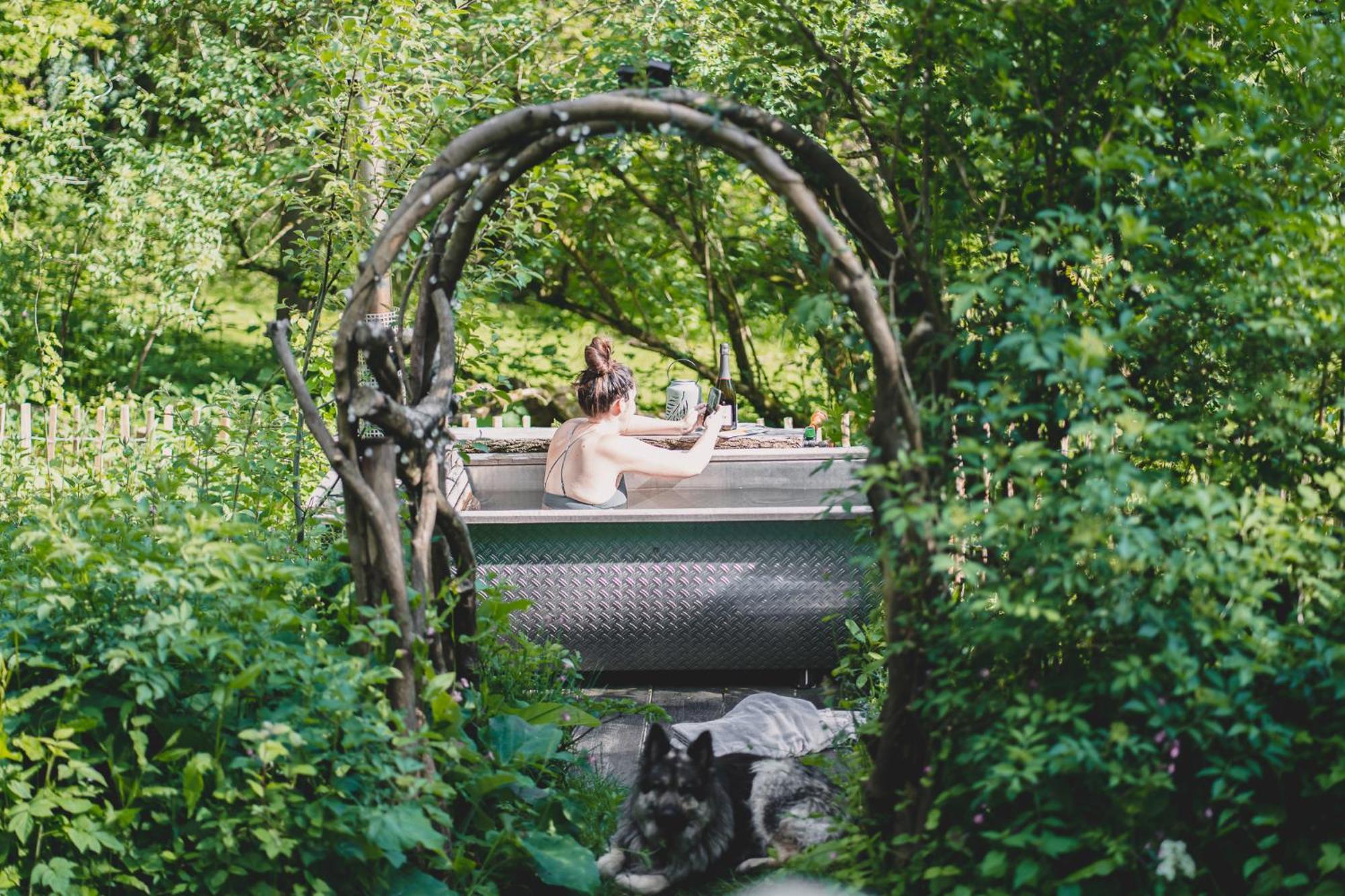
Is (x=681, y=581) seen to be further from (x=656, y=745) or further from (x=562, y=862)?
(x=562, y=862)

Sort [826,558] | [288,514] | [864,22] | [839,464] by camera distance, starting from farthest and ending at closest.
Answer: [864,22], [839,464], [288,514], [826,558]

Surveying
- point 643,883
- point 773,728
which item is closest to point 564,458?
point 773,728

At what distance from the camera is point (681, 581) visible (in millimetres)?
5812

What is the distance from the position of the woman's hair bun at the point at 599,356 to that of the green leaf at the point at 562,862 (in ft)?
8.35

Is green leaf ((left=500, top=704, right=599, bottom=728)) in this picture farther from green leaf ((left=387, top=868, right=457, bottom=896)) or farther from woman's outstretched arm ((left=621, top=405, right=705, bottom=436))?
woman's outstretched arm ((left=621, top=405, right=705, bottom=436))

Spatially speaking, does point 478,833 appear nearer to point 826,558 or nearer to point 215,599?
point 215,599

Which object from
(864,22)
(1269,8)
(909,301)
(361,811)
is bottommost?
(361,811)

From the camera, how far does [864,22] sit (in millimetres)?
7770

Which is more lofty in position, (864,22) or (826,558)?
(864,22)

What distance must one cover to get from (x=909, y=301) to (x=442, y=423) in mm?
1318

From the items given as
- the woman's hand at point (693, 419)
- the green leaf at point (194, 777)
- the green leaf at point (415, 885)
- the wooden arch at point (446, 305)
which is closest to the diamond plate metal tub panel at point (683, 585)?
the woman's hand at point (693, 419)

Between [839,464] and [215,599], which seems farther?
[839,464]

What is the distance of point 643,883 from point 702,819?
25cm

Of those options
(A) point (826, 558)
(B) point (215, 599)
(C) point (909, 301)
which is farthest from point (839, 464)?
(B) point (215, 599)
